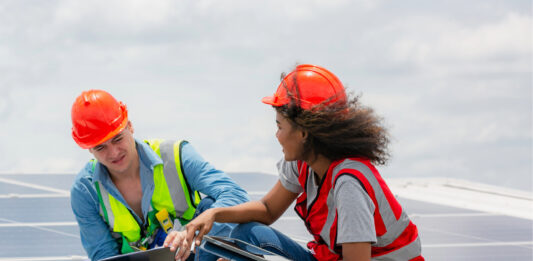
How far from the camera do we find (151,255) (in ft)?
10.5

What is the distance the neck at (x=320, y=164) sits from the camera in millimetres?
3193

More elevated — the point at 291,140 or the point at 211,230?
the point at 291,140

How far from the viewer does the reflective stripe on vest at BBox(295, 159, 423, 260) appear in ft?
9.90

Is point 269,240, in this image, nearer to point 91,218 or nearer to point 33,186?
point 91,218

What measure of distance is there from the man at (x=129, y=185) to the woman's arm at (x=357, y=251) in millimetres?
1114

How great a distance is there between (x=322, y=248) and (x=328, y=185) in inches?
13.4

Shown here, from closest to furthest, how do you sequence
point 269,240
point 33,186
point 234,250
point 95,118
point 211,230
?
point 234,250, point 269,240, point 211,230, point 95,118, point 33,186

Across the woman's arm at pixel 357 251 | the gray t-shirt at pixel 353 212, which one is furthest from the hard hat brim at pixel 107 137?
the woman's arm at pixel 357 251

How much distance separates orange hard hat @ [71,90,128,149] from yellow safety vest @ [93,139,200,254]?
27 cm

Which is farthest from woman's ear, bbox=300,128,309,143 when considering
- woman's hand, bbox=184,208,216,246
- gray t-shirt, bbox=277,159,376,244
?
woman's hand, bbox=184,208,216,246

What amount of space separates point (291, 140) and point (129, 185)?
1.42 metres

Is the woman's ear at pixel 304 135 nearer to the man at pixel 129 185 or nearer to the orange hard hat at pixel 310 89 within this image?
the orange hard hat at pixel 310 89

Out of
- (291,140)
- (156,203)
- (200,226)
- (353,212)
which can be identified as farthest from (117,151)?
(353,212)

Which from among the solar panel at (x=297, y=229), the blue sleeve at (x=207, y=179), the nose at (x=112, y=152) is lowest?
the solar panel at (x=297, y=229)
